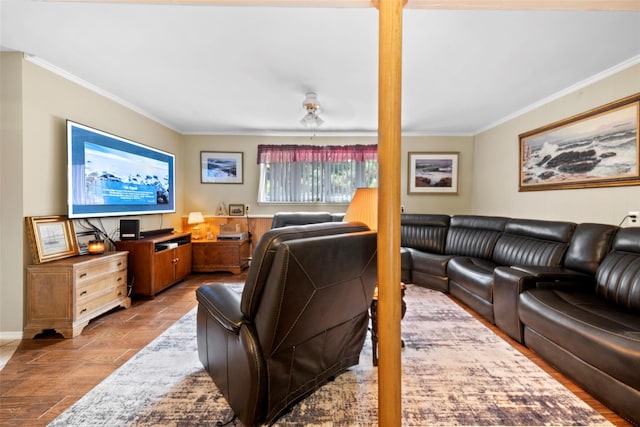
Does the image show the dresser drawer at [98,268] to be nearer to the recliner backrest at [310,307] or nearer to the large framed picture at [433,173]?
the recliner backrest at [310,307]

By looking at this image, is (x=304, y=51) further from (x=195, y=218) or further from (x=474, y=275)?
(x=195, y=218)

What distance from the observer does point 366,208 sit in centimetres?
204

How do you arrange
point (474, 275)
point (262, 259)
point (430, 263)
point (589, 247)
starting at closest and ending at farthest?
point (262, 259) < point (589, 247) < point (474, 275) < point (430, 263)

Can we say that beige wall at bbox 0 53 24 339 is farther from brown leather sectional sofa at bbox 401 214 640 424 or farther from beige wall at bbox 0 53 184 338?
brown leather sectional sofa at bbox 401 214 640 424

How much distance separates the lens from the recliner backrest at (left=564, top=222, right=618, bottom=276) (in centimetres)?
227

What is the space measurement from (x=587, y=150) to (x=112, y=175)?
195 inches

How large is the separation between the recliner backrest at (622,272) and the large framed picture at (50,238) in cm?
447

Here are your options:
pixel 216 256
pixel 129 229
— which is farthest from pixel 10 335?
pixel 216 256

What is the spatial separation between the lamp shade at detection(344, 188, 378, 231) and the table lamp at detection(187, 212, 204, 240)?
3169 mm

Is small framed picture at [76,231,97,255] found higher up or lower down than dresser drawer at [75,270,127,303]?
higher up

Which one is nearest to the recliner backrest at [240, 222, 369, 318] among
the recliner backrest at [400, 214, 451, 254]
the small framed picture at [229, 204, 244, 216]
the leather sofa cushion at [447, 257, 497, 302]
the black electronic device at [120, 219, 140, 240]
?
the leather sofa cushion at [447, 257, 497, 302]

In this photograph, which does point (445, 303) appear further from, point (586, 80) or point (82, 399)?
point (82, 399)

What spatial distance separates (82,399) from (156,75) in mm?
2648

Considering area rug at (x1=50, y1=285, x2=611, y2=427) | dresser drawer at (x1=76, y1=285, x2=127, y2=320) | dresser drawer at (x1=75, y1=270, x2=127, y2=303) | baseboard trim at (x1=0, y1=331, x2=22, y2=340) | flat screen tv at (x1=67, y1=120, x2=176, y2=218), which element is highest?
flat screen tv at (x1=67, y1=120, x2=176, y2=218)
